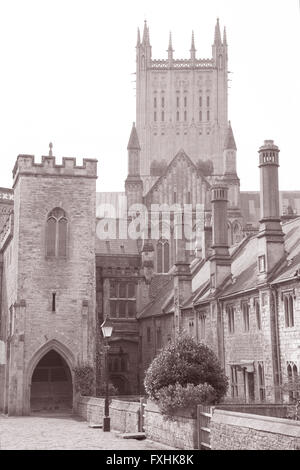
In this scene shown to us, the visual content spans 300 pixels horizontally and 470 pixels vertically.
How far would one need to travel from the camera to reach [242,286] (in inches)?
1412

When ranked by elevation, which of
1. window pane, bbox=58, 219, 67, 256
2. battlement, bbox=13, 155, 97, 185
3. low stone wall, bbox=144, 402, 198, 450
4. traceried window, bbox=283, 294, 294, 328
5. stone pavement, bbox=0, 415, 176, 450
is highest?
battlement, bbox=13, 155, 97, 185

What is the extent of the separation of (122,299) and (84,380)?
13078 millimetres

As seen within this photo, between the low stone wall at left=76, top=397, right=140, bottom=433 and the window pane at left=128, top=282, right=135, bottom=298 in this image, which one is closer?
the low stone wall at left=76, top=397, right=140, bottom=433

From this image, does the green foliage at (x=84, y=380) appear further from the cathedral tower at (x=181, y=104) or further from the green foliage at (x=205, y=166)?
the cathedral tower at (x=181, y=104)

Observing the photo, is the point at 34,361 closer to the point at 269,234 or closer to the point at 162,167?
the point at 269,234

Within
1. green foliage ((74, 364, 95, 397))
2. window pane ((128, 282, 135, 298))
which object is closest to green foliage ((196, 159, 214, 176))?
window pane ((128, 282, 135, 298))

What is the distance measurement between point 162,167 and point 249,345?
65155 millimetres

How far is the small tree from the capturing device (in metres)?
24.5

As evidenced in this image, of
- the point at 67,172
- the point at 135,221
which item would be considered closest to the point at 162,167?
the point at 135,221

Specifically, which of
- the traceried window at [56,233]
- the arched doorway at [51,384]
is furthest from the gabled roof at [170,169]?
the arched doorway at [51,384]

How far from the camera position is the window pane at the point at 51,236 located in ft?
146

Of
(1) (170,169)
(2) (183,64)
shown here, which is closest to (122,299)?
(1) (170,169)

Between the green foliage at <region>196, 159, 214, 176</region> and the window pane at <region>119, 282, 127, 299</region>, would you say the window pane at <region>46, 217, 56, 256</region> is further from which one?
the green foliage at <region>196, 159, 214, 176</region>

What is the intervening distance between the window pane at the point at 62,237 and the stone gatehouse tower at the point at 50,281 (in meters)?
0.06
